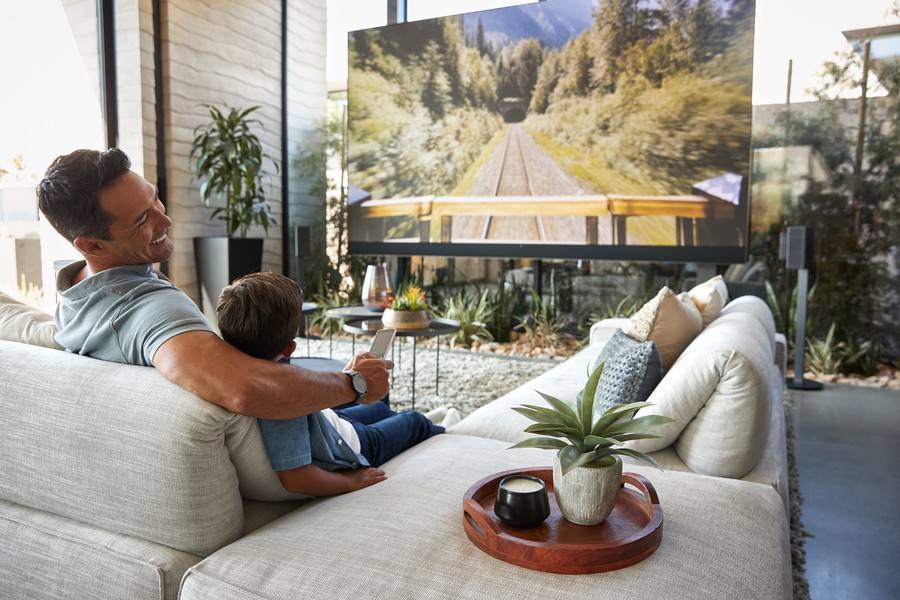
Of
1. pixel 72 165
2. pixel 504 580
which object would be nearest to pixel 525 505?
pixel 504 580

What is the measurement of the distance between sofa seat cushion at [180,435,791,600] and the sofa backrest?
0.10m

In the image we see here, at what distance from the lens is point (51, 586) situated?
4.36 feet

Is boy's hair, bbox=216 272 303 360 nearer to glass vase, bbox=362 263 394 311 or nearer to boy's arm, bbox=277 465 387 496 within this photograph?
boy's arm, bbox=277 465 387 496

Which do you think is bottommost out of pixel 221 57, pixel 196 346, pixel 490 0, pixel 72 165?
pixel 196 346

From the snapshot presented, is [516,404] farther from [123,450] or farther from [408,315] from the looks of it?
[123,450]

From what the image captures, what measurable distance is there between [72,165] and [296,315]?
21.5 inches

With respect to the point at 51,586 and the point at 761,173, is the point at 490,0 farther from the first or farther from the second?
the point at 51,586

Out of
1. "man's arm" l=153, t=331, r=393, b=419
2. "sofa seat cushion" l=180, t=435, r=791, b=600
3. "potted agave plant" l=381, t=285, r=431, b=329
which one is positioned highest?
"man's arm" l=153, t=331, r=393, b=419

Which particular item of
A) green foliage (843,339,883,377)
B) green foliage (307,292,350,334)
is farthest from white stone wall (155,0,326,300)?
green foliage (843,339,883,377)

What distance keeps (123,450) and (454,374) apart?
348 cm

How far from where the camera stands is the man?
4.02 ft

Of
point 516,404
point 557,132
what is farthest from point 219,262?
point 516,404

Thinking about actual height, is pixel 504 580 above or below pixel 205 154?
below

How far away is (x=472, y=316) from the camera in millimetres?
5934
